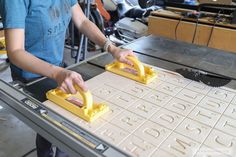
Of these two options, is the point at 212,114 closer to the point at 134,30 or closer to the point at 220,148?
the point at 220,148

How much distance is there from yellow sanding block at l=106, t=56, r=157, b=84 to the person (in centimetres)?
3

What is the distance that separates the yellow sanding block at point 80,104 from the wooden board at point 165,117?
0.02 meters

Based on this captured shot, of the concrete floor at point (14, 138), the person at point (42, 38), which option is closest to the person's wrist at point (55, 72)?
the person at point (42, 38)

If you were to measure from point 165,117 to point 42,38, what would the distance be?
22.2 inches

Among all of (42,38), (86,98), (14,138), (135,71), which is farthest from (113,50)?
(14,138)

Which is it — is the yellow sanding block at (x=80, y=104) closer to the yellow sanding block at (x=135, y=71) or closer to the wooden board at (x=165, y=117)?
the wooden board at (x=165, y=117)

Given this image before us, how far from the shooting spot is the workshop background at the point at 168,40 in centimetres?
105

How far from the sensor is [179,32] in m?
2.19

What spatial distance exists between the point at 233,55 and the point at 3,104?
3.28 feet

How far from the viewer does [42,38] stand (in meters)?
0.96

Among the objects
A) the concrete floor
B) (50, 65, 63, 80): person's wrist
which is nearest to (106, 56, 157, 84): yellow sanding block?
(50, 65, 63, 80): person's wrist

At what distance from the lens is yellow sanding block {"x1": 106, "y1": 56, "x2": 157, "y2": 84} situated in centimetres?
85

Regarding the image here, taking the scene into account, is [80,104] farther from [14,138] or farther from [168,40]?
[14,138]

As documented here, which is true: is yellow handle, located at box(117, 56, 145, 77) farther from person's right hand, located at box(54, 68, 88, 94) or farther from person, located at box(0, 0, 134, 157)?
person's right hand, located at box(54, 68, 88, 94)
